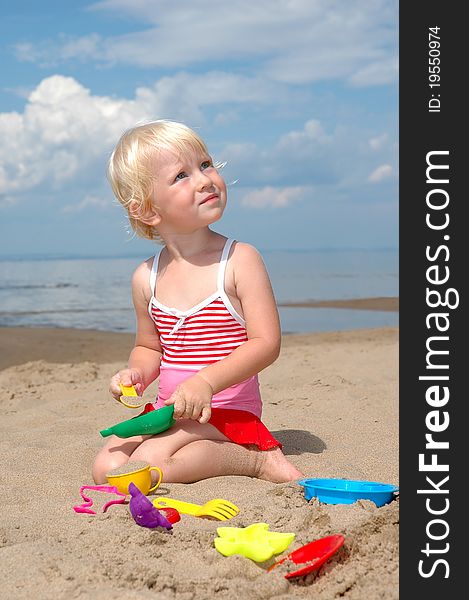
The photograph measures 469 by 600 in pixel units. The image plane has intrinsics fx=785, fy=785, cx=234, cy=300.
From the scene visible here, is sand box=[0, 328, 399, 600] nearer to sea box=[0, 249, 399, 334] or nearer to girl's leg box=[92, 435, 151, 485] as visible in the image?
girl's leg box=[92, 435, 151, 485]

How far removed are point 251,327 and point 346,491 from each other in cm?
84

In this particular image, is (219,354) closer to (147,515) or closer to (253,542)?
(147,515)

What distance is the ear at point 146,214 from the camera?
324cm

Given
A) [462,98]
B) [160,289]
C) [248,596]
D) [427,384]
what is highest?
[462,98]

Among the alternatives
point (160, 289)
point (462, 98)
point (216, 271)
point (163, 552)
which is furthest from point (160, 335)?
point (462, 98)

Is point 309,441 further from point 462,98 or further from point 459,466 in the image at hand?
point 462,98

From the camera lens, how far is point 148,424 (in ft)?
9.78

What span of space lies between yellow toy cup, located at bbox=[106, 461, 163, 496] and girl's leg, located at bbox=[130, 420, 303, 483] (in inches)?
4.7

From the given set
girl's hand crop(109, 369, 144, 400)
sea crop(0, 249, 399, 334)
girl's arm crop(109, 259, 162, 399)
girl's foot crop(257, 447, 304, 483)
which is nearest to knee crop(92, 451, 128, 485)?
girl's hand crop(109, 369, 144, 400)

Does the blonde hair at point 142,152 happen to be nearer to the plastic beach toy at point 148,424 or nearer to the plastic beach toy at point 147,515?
the plastic beach toy at point 148,424

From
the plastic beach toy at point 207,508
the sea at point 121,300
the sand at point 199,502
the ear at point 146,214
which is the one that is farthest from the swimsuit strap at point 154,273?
the sea at point 121,300

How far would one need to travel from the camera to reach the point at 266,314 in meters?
3.10

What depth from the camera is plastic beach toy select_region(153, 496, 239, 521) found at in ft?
8.04

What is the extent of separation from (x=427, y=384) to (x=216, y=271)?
60.5 inches
